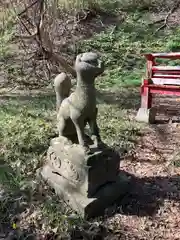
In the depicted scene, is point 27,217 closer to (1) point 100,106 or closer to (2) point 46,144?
(2) point 46,144

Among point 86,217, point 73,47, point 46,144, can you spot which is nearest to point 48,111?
point 46,144

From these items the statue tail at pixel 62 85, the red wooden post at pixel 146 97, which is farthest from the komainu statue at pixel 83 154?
the red wooden post at pixel 146 97

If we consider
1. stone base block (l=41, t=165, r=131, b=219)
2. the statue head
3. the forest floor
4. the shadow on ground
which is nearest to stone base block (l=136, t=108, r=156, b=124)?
the forest floor

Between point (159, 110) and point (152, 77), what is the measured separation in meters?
0.65

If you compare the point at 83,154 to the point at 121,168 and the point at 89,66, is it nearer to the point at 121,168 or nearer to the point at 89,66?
the point at 89,66

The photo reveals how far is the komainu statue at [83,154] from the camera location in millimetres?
2912

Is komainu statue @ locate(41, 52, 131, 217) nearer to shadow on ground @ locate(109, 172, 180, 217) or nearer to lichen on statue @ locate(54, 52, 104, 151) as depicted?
lichen on statue @ locate(54, 52, 104, 151)

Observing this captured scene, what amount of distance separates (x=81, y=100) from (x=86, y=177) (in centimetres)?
63

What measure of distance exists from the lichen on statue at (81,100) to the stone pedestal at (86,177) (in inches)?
4.8

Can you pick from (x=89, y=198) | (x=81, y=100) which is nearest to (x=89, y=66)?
(x=81, y=100)

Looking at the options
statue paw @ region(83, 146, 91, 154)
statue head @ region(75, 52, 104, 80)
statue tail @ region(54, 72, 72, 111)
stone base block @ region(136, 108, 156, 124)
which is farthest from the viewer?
stone base block @ region(136, 108, 156, 124)

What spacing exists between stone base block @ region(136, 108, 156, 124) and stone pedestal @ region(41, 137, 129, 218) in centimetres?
181

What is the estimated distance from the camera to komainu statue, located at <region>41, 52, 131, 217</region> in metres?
2.91

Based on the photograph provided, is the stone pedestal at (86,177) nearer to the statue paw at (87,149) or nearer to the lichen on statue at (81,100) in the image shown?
the statue paw at (87,149)
